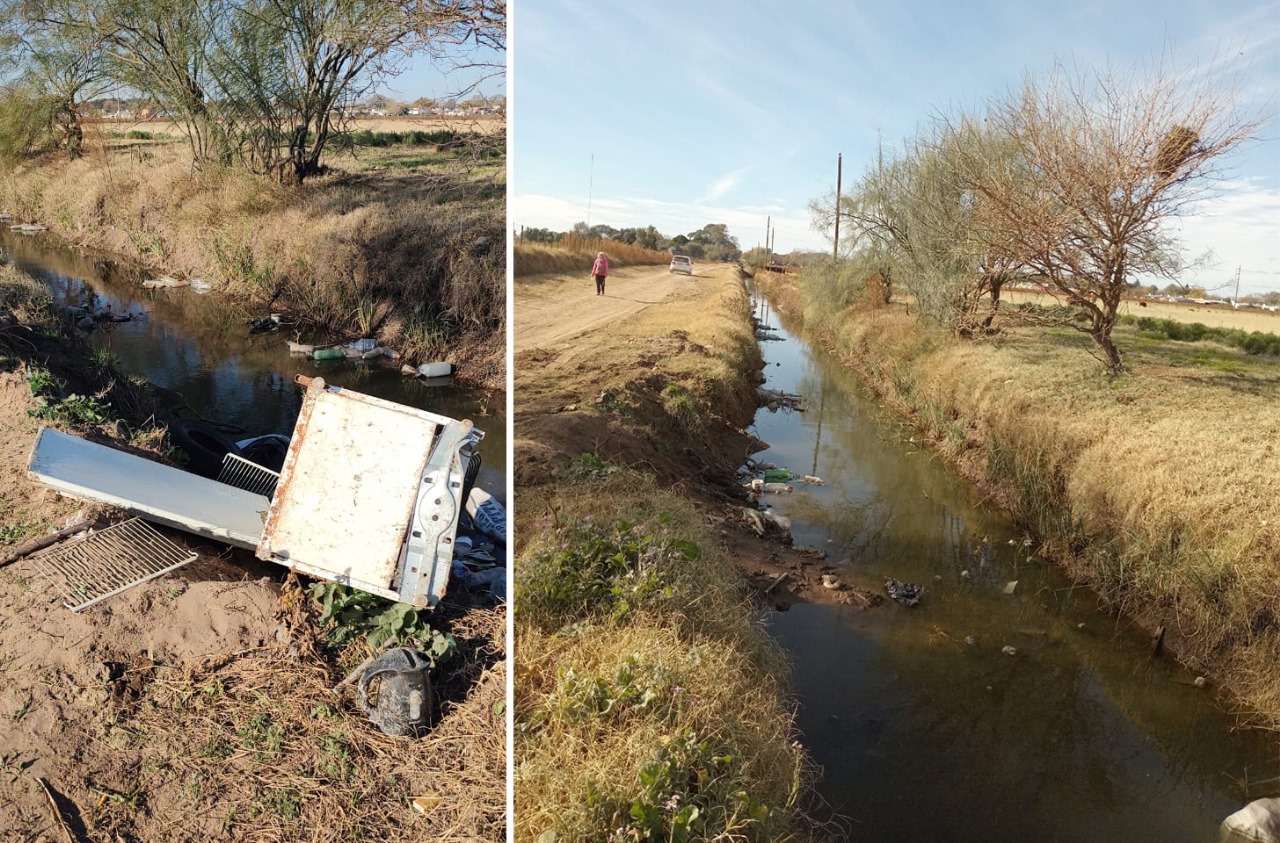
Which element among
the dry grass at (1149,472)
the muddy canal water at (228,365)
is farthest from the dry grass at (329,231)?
the dry grass at (1149,472)

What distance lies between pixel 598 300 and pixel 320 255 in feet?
23.7

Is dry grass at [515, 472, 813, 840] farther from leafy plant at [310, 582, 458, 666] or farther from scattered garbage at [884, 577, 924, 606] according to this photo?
scattered garbage at [884, 577, 924, 606]

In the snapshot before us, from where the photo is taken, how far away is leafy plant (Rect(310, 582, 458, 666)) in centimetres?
429

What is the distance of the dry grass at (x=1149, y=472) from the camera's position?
6.35m

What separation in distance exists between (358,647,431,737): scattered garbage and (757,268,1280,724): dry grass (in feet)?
18.0

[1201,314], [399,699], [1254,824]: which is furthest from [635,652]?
[1201,314]

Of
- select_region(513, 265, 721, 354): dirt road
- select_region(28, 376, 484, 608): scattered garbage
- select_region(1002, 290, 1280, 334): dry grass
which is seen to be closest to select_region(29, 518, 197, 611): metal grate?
select_region(28, 376, 484, 608): scattered garbage

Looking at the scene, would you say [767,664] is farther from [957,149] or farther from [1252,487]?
[957,149]

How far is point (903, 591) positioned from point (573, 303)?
13.5 m

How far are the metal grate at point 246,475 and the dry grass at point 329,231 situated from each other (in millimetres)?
3393

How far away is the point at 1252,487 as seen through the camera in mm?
6945

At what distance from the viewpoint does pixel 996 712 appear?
19.5 ft

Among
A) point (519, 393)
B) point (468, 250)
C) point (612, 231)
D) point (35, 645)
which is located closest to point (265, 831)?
point (35, 645)

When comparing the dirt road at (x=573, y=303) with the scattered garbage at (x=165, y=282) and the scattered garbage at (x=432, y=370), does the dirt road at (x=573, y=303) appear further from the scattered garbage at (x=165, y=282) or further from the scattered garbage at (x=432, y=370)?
the scattered garbage at (x=165, y=282)
